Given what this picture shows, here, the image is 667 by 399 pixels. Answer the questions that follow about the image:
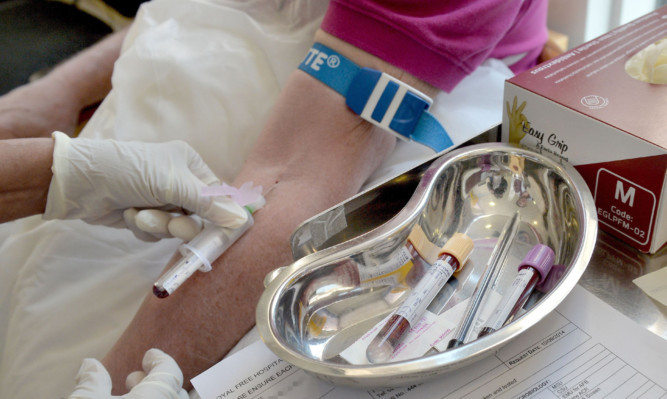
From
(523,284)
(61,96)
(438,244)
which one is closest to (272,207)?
(438,244)

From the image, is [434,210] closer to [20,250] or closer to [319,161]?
[319,161]

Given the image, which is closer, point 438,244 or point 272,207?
point 438,244

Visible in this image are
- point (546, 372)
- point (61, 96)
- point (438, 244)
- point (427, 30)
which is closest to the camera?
point (546, 372)

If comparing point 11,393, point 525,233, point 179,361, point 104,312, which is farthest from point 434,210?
point 11,393

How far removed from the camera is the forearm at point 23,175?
2.30 feet

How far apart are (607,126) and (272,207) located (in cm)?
39

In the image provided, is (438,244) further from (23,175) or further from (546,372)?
(23,175)

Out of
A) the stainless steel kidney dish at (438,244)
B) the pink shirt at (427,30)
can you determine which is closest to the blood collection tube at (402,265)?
the stainless steel kidney dish at (438,244)

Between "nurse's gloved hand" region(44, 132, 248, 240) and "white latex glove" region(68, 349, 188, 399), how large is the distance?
7.0 inches

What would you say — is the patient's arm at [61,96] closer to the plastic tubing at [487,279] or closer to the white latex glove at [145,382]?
the white latex glove at [145,382]

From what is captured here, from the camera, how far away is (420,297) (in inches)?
21.4

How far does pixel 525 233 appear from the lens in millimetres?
619

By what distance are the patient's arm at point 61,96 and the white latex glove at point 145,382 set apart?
2.14ft

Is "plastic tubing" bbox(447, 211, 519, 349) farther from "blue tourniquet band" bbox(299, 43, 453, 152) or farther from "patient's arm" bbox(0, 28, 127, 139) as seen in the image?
"patient's arm" bbox(0, 28, 127, 139)
